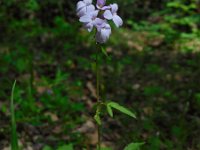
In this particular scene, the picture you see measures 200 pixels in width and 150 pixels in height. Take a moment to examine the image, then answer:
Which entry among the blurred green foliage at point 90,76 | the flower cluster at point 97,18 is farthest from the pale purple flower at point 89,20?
the blurred green foliage at point 90,76

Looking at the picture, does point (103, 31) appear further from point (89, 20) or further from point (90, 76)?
point (90, 76)

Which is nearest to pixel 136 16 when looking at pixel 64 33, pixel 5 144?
pixel 64 33

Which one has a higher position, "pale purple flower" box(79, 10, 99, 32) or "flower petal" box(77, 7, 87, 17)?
"flower petal" box(77, 7, 87, 17)

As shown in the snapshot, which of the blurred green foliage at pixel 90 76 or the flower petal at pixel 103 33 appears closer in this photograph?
the flower petal at pixel 103 33

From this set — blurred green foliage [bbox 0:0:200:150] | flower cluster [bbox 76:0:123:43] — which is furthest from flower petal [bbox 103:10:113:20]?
blurred green foliage [bbox 0:0:200:150]

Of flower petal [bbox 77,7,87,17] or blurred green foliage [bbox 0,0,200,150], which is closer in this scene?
flower petal [bbox 77,7,87,17]

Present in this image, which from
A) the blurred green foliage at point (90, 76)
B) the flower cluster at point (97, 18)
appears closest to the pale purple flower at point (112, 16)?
the flower cluster at point (97, 18)

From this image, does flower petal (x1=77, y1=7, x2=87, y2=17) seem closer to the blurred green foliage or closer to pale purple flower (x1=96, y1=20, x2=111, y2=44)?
pale purple flower (x1=96, y1=20, x2=111, y2=44)

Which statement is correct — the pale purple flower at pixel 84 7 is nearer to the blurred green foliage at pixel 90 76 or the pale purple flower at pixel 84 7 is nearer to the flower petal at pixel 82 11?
the flower petal at pixel 82 11

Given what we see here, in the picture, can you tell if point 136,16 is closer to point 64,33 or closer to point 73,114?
point 64,33


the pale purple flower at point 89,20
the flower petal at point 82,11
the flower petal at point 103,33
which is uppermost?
the flower petal at point 82,11

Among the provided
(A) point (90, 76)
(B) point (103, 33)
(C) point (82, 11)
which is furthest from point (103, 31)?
(A) point (90, 76)

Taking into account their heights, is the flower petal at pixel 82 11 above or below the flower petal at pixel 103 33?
above
